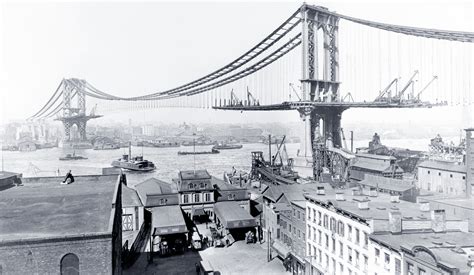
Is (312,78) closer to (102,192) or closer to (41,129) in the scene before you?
(102,192)

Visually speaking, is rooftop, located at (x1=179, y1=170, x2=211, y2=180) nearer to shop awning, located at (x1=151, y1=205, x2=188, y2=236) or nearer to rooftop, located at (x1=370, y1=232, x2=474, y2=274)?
shop awning, located at (x1=151, y1=205, x2=188, y2=236)

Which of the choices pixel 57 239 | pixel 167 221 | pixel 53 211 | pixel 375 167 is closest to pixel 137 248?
pixel 167 221

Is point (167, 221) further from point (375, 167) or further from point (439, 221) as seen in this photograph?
point (375, 167)

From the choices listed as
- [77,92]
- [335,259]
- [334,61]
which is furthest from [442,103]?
[77,92]

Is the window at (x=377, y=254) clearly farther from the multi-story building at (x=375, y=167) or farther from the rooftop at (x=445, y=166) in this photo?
the multi-story building at (x=375, y=167)

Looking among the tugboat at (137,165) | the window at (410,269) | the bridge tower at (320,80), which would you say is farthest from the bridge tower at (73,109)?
the window at (410,269)

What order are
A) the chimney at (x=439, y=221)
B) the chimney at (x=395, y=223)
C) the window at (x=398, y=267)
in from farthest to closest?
the chimney at (x=395, y=223), the chimney at (x=439, y=221), the window at (x=398, y=267)

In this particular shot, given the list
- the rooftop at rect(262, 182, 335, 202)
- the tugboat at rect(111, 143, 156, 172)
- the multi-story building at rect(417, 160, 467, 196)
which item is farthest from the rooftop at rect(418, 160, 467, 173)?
the tugboat at rect(111, 143, 156, 172)
